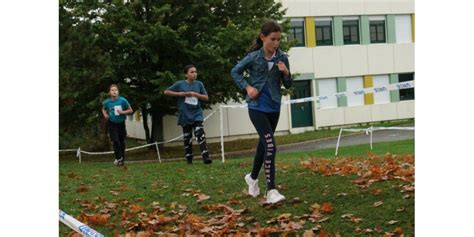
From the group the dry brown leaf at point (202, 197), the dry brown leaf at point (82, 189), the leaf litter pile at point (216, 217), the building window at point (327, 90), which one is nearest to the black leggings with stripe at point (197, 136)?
the dry brown leaf at point (82, 189)

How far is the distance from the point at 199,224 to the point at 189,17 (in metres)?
13.8

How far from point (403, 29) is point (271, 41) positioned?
24.6 meters

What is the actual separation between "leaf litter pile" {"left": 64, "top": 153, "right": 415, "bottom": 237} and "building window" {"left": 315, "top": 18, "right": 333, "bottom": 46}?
21138 millimetres

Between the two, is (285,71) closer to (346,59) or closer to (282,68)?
(282,68)

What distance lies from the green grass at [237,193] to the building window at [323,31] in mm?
19158

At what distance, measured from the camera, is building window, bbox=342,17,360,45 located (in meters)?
27.1

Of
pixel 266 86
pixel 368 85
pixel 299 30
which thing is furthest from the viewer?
pixel 368 85

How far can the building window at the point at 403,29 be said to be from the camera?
91.6 ft

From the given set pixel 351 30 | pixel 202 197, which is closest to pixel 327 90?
pixel 351 30

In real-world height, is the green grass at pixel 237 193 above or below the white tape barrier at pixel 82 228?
below

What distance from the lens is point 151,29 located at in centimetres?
1622

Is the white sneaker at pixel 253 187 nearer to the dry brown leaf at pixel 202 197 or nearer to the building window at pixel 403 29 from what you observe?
the dry brown leaf at pixel 202 197

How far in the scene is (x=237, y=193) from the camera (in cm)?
554
